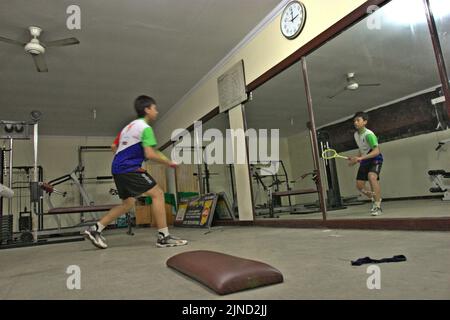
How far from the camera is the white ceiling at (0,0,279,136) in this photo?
3549 mm

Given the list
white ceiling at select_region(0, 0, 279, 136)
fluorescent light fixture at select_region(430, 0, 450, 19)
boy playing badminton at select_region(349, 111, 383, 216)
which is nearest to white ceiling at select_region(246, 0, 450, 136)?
fluorescent light fixture at select_region(430, 0, 450, 19)

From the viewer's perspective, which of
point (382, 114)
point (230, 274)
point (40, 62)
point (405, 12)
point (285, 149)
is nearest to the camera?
point (230, 274)

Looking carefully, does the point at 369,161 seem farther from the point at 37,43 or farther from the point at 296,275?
the point at 37,43

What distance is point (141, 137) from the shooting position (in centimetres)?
264

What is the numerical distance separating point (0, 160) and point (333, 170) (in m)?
5.04

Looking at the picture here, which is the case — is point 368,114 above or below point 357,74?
below

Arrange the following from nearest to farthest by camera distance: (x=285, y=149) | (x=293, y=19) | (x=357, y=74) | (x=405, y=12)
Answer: (x=405, y=12) < (x=293, y=19) < (x=357, y=74) < (x=285, y=149)

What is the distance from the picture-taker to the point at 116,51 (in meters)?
4.45

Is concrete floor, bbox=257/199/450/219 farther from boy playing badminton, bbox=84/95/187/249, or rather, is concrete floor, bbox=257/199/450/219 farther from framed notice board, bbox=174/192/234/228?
boy playing badminton, bbox=84/95/187/249

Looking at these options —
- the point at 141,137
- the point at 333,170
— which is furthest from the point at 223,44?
the point at 333,170

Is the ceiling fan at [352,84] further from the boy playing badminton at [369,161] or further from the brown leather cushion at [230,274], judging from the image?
the brown leather cushion at [230,274]

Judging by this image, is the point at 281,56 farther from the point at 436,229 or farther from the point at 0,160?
the point at 0,160

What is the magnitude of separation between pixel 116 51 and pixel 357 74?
3922mm

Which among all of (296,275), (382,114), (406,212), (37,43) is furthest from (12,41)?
(382,114)
